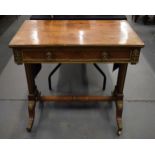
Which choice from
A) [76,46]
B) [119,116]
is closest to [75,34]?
[76,46]

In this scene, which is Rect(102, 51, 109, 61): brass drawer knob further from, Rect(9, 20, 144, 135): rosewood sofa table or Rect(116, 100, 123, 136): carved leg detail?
Rect(116, 100, 123, 136): carved leg detail

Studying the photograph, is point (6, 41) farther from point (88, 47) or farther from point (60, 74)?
point (88, 47)

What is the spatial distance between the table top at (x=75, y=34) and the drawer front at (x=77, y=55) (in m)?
0.04

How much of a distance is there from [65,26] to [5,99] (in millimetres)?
950

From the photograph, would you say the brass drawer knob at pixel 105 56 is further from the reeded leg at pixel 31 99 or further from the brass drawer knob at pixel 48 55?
the reeded leg at pixel 31 99

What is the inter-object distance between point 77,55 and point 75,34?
0.57 feet

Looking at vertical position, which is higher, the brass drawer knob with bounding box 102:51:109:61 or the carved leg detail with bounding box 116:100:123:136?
the brass drawer knob with bounding box 102:51:109:61

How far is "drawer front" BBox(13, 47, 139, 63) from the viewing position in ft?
3.72

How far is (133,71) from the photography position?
2281 millimetres

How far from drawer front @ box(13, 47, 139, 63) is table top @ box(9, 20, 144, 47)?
4cm

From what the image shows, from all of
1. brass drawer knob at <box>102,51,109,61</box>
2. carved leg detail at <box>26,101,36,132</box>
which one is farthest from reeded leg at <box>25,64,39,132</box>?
brass drawer knob at <box>102,51,109,61</box>

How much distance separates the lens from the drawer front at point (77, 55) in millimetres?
1135

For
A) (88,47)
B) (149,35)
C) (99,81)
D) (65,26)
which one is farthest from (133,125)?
(149,35)

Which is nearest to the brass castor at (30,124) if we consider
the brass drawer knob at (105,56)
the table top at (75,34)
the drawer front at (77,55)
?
the drawer front at (77,55)
